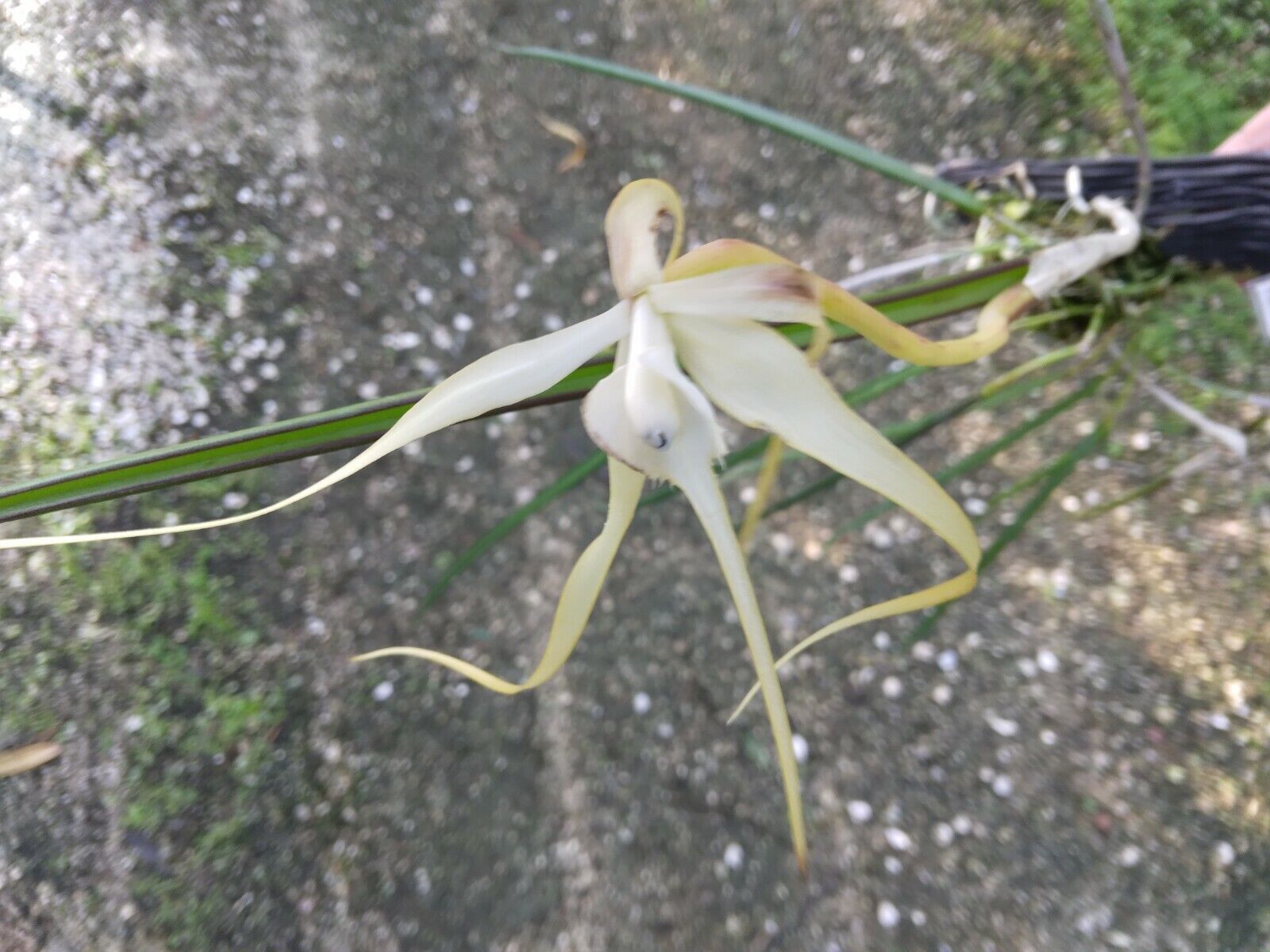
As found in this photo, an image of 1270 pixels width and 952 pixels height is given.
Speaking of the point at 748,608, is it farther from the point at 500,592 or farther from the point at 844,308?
the point at 500,592

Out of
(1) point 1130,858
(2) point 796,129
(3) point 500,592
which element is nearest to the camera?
(2) point 796,129

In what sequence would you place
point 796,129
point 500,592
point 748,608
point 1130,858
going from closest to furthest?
1. point 748,608
2. point 796,129
3. point 1130,858
4. point 500,592

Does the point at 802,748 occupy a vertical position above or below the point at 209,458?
below

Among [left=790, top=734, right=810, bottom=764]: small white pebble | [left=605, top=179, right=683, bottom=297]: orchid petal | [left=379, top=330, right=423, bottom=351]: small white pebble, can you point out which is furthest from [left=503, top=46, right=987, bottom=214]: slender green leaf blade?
[left=790, top=734, right=810, bottom=764]: small white pebble

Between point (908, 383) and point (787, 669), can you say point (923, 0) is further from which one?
point (787, 669)

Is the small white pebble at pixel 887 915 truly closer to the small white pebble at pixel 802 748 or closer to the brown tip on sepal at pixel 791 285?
the small white pebble at pixel 802 748

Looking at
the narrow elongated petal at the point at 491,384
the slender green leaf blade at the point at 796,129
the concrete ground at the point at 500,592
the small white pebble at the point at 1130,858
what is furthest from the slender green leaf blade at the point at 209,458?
the small white pebble at the point at 1130,858

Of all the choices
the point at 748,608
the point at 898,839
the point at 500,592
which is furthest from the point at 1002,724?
the point at 748,608

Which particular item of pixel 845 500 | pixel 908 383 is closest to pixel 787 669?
pixel 845 500
